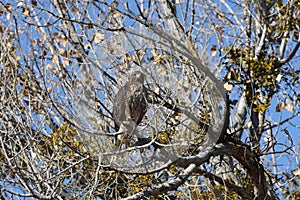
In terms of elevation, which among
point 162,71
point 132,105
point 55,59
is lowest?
point 132,105

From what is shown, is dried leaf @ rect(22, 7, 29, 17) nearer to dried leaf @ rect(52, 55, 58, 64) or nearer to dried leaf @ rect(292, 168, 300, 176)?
dried leaf @ rect(52, 55, 58, 64)

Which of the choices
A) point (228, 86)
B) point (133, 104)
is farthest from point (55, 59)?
point (228, 86)

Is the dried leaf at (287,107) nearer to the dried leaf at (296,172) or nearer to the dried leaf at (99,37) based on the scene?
the dried leaf at (296,172)

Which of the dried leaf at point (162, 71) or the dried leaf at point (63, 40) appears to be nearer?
the dried leaf at point (162, 71)

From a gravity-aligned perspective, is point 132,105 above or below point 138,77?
below

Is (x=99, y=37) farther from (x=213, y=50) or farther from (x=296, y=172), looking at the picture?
(x=296, y=172)

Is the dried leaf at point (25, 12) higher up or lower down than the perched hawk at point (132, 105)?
higher up

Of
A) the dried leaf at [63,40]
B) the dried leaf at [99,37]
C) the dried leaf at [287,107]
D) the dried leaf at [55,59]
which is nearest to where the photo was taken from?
the dried leaf at [99,37]

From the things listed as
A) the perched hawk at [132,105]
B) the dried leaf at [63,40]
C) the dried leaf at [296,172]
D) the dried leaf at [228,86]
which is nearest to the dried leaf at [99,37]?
the dried leaf at [63,40]

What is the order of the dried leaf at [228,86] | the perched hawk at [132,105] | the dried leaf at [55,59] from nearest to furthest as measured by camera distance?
the perched hawk at [132,105] < the dried leaf at [228,86] < the dried leaf at [55,59]

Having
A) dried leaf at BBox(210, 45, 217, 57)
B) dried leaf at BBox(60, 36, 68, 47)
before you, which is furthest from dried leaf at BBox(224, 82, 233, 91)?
dried leaf at BBox(60, 36, 68, 47)

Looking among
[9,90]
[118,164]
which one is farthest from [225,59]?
[9,90]

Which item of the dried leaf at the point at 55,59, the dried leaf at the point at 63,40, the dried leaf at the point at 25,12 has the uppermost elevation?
the dried leaf at the point at 25,12

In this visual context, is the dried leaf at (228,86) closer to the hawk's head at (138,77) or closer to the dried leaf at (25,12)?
the hawk's head at (138,77)
